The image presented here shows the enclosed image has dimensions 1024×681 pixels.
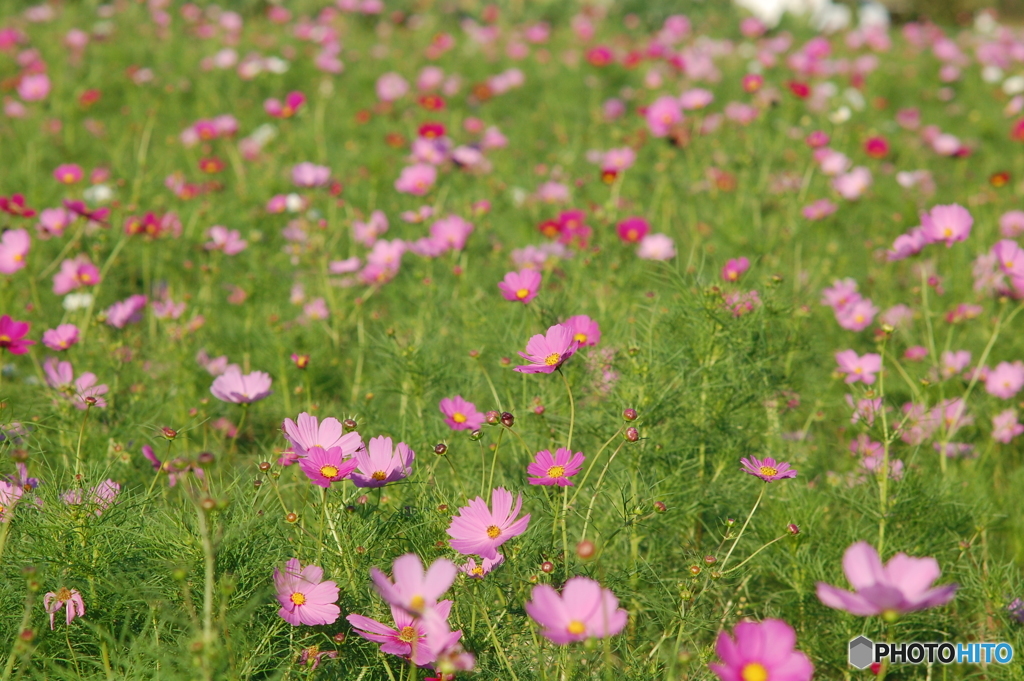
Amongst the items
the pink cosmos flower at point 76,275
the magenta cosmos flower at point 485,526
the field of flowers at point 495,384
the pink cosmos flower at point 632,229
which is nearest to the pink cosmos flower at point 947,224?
the field of flowers at point 495,384

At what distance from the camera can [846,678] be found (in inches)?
56.7

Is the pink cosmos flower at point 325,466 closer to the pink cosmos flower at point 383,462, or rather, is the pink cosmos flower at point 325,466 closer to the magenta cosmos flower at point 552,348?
the pink cosmos flower at point 383,462

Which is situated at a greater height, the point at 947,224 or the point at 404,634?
the point at 947,224

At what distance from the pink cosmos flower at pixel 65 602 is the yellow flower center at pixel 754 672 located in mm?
946

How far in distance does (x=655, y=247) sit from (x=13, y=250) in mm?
1919

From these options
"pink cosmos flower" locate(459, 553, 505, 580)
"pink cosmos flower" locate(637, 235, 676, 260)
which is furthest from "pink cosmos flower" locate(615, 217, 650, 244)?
"pink cosmos flower" locate(459, 553, 505, 580)

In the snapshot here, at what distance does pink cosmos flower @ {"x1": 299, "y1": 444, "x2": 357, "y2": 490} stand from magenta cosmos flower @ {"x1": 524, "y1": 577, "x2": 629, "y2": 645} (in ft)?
1.22

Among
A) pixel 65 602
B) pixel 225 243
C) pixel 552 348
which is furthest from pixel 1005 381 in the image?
pixel 225 243

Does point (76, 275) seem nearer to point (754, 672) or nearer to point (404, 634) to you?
point (404, 634)

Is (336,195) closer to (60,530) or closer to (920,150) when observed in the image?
(60,530)

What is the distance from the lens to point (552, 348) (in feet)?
4.52

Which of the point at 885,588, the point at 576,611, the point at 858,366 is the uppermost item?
the point at 885,588

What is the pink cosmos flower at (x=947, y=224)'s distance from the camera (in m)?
1.89

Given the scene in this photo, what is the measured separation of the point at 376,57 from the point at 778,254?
3507mm
